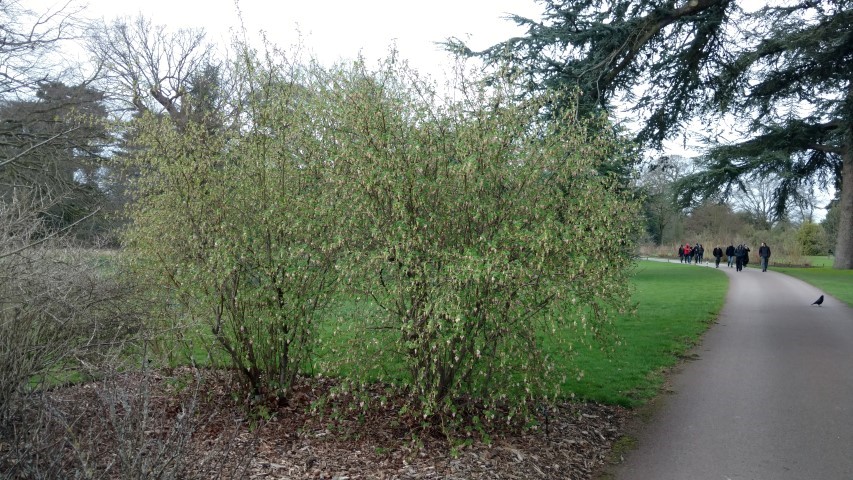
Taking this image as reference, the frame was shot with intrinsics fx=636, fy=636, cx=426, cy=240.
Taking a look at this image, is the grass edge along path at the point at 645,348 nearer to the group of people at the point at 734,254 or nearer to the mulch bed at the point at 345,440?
the mulch bed at the point at 345,440

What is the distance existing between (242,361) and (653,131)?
10.2m

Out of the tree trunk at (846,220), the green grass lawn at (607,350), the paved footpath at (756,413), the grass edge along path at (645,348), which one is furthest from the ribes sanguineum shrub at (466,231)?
the tree trunk at (846,220)

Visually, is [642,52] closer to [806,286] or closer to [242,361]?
[242,361]

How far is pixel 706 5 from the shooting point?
11.9 metres

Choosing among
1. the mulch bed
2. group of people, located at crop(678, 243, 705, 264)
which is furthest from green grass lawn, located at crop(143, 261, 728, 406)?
group of people, located at crop(678, 243, 705, 264)

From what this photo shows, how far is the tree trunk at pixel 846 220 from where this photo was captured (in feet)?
93.1

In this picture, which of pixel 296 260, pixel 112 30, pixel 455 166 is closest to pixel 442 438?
pixel 296 260

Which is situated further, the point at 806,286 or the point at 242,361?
the point at 806,286

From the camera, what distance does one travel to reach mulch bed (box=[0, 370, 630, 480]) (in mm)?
5238

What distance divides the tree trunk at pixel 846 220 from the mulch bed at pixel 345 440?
85.7 feet

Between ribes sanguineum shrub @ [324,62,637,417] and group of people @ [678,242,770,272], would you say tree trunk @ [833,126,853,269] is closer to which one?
group of people @ [678,242,770,272]

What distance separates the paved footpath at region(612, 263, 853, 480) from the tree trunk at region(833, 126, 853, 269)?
1886 centimetres

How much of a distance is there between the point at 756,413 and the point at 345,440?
471 cm

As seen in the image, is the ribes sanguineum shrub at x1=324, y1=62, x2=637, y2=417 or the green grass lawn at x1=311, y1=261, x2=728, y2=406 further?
the green grass lawn at x1=311, y1=261, x2=728, y2=406
